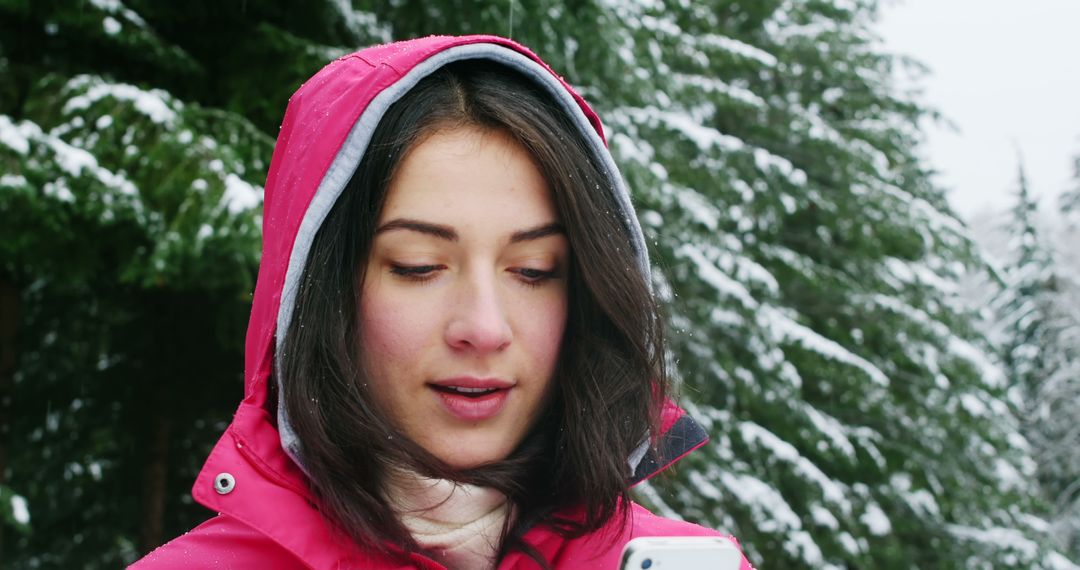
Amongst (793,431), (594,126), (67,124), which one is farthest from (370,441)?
(793,431)

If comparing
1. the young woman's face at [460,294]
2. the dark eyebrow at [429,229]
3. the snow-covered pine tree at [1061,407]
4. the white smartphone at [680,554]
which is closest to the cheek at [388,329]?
the young woman's face at [460,294]

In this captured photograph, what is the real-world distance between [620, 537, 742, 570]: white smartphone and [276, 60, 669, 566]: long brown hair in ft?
1.22

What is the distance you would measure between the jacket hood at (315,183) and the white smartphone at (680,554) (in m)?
0.46

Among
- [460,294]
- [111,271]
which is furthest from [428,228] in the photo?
[111,271]

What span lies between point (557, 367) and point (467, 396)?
23 cm

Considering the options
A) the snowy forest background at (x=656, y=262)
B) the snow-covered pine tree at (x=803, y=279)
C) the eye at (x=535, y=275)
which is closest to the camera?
the eye at (x=535, y=275)

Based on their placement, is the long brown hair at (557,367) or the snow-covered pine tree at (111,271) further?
the snow-covered pine tree at (111,271)

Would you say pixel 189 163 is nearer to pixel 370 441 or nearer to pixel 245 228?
pixel 245 228

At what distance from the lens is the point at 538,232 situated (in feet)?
5.24

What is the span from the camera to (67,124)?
4.22 meters

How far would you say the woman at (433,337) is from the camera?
1514mm

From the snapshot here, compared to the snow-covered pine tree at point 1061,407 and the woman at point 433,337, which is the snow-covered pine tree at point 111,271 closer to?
the woman at point 433,337

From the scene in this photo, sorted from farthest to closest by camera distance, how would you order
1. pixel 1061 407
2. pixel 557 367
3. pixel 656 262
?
pixel 1061 407, pixel 656 262, pixel 557 367

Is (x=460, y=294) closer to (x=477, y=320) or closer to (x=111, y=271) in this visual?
(x=477, y=320)
